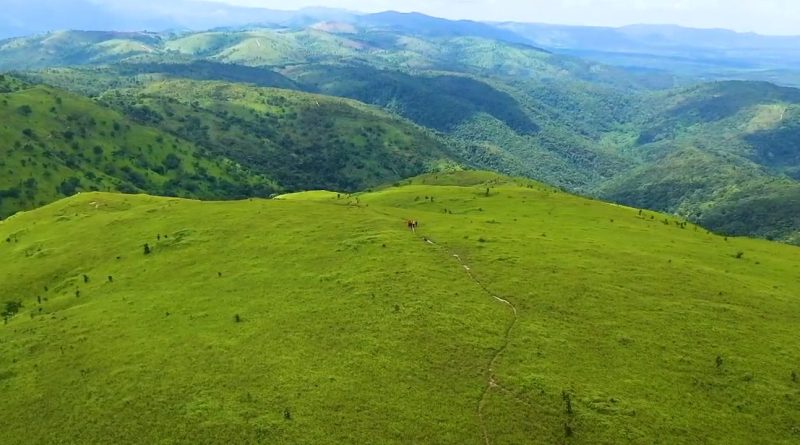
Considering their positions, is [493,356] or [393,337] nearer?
[493,356]

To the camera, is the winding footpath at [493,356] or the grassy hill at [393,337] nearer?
the winding footpath at [493,356]

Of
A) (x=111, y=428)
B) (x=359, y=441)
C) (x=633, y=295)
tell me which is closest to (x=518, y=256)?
(x=633, y=295)

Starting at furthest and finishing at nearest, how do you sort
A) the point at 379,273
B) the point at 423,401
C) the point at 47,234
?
the point at 47,234
the point at 379,273
the point at 423,401

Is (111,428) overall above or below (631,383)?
below

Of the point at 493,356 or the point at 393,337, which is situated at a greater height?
the point at 493,356

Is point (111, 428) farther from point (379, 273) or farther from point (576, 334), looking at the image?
point (576, 334)

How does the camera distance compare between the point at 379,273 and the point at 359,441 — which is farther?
the point at 379,273

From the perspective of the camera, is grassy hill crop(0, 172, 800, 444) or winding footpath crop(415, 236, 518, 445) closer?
winding footpath crop(415, 236, 518, 445)

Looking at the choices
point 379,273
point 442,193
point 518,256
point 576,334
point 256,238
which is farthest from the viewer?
point 442,193
